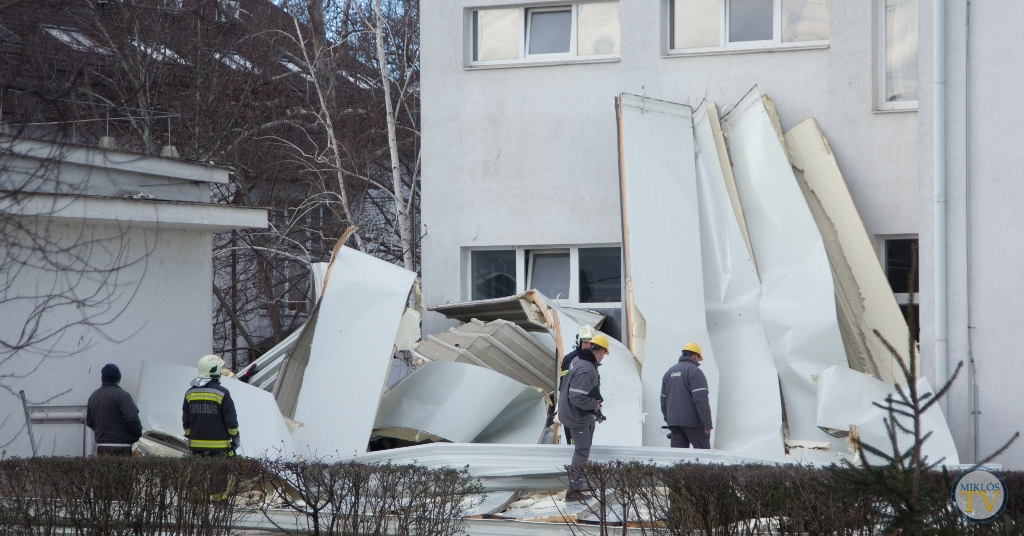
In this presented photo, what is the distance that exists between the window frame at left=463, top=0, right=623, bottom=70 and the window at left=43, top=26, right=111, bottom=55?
9.31m

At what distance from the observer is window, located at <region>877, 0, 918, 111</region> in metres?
11.0

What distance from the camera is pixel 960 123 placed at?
8531 millimetres

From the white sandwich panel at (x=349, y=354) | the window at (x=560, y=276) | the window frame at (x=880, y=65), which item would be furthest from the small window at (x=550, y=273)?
the window frame at (x=880, y=65)

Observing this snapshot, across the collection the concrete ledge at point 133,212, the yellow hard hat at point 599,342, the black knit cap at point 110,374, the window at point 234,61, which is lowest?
the black knit cap at point 110,374

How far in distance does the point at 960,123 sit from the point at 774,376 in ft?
9.57

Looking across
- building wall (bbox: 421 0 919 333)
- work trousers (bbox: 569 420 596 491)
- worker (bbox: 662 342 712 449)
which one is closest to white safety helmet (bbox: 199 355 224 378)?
work trousers (bbox: 569 420 596 491)

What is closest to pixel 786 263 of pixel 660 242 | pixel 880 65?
pixel 660 242

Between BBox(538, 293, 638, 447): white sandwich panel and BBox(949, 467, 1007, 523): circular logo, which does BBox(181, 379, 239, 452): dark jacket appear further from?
BBox(949, 467, 1007, 523): circular logo

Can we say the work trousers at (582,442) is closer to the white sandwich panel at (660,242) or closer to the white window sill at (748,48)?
the white sandwich panel at (660,242)

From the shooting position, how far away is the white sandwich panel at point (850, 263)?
10109mm

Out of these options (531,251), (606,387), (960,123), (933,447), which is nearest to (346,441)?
(606,387)

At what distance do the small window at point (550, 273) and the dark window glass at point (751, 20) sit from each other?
3402 mm

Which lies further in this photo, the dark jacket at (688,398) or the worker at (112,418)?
the dark jacket at (688,398)

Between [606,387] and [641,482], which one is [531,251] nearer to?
[606,387]
